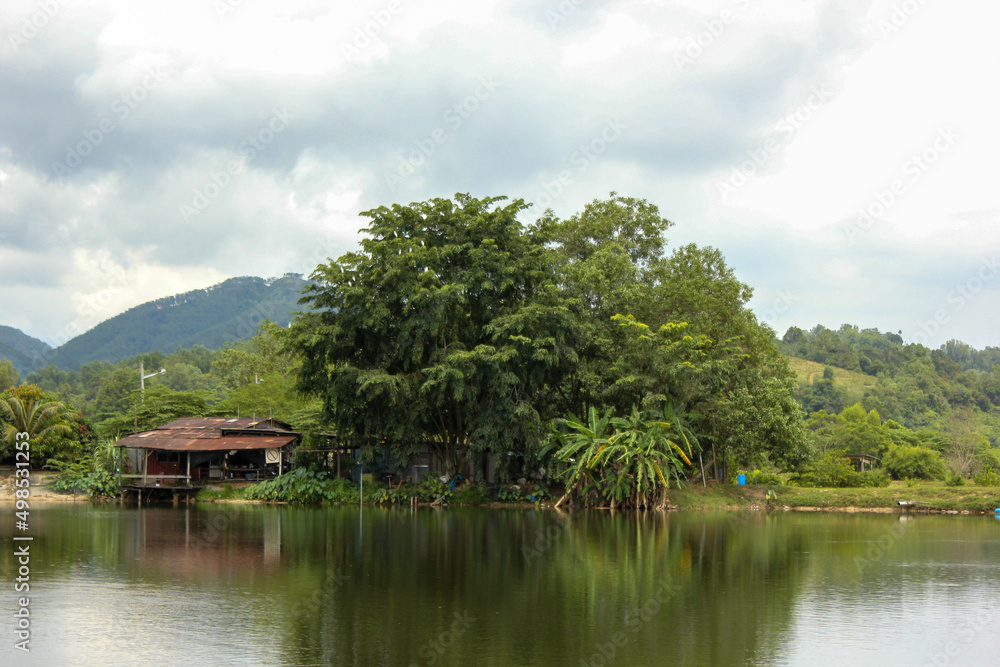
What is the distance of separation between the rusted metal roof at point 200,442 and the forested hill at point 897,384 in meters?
63.1

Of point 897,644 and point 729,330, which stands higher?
point 729,330

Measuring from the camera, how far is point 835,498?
33.0 meters

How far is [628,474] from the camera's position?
30453mm

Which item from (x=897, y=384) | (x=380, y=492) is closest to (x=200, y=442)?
(x=380, y=492)

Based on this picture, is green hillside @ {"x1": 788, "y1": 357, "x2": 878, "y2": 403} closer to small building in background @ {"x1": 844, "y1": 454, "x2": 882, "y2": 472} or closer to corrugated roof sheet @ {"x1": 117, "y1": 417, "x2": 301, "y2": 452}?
small building in background @ {"x1": 844, "y1": 454, "x2": 882, "y2": 472}

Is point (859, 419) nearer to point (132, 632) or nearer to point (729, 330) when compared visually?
point (729, 330)

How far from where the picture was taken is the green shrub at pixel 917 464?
43875mm

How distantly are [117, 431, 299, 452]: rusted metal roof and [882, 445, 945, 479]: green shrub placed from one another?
32.3 m

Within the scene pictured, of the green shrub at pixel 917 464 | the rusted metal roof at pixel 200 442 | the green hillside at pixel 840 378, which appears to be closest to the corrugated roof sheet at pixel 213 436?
the rusted metal roof at pixel 200 442

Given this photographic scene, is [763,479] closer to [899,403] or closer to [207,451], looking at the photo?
[207,451]

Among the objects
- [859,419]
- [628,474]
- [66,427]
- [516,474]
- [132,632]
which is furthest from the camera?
[859,419]

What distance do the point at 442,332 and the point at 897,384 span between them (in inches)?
3199

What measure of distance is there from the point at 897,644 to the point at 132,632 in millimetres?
10467

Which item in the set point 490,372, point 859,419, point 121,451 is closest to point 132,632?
point 490,372
